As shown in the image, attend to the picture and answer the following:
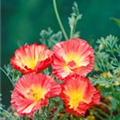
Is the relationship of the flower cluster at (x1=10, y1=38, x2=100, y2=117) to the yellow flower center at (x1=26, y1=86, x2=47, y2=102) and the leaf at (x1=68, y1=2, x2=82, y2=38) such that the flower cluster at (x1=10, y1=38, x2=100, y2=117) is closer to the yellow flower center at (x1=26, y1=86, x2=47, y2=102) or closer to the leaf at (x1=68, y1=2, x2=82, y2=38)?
the yellow flower center at (x1=26, y1=86, x2=47, y2=102)

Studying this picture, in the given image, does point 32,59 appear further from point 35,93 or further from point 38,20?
point 38,20

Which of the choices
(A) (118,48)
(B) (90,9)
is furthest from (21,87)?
(B) (90,9)

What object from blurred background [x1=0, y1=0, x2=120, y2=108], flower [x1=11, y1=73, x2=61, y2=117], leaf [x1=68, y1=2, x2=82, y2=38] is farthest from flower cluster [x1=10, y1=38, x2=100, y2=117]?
blurred background [x1=0, y1=0, x2=120, y2=108]

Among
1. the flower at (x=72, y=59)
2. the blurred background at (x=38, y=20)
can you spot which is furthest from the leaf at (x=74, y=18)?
the blurred background at (x=38, y=20)

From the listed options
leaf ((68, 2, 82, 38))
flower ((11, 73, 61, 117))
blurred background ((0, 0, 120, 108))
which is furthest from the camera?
blurred background ((0, 0, 120, 108))

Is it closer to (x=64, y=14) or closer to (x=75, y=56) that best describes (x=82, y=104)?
(x=75, y=56)

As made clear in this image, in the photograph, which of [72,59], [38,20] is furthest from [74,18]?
[38,20]

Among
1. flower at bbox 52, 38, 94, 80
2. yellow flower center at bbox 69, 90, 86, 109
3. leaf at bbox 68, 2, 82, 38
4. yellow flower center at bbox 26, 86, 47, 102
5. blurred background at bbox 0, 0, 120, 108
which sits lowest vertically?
yellow flower center at bbox 69, 90, 86, 109

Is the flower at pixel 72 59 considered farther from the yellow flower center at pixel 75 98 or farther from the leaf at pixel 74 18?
the leaf at pixel 74 18
